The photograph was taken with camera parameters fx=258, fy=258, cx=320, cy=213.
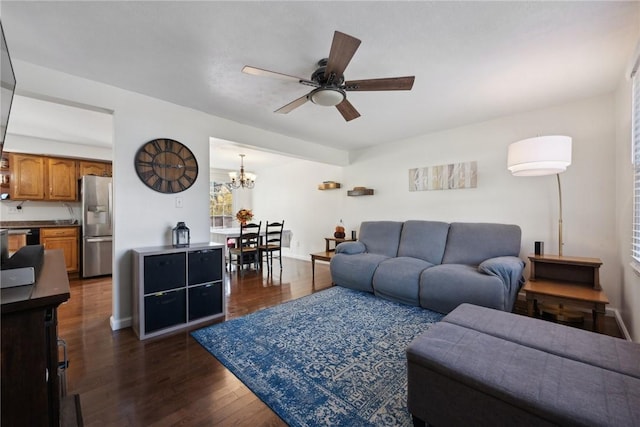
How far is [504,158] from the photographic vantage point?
3.43 metres

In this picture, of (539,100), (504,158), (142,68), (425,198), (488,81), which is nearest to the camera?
(142,68)

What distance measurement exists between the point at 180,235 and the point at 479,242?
359 cm

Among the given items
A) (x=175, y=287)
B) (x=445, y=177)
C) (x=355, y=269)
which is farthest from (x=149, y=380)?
(x=445, y=177)

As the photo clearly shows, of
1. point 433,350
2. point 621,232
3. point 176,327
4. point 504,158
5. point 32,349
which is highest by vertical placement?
point 504,158

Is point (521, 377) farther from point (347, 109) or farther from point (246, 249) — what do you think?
point (246, 249)

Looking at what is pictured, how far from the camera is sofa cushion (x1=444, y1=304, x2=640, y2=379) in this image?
1.21 meters

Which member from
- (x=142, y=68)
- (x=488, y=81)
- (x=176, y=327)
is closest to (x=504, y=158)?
(x=488, y=81)

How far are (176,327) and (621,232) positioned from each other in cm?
446

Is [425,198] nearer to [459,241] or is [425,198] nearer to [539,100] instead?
[459,241]

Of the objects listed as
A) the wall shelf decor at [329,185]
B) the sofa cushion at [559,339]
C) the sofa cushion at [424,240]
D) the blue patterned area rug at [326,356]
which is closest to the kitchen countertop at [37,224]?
the blue patterned area rug at [326,356]

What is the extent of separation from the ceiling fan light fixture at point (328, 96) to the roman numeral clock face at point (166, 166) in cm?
173

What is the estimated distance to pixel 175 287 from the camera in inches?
101

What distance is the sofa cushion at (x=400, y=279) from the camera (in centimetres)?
305

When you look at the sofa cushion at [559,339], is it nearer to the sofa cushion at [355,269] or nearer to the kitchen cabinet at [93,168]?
the sofa cushion at [355,269]
